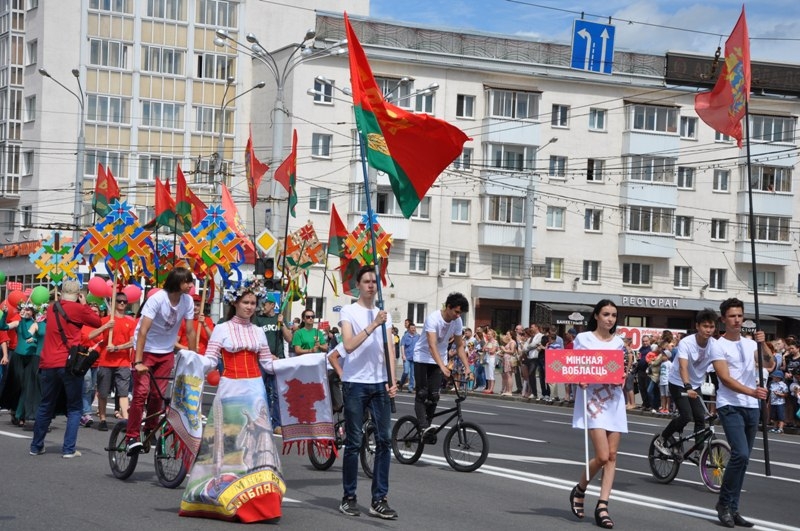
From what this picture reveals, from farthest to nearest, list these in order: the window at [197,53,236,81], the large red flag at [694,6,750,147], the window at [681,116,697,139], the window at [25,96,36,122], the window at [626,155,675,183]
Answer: the window at [197,53,236,81]
the window at [25,96,36,122]
the window at [681,116,697,139]
the window at [626,155,675,183]
the large red flag at [694,6,750,147]

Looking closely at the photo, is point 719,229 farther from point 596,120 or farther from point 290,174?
point 290,174

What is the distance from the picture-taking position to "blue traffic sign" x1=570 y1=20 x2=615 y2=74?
2493 inches

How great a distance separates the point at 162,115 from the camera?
227 feet

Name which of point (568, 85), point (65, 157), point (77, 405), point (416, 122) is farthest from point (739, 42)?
point (65, 157)

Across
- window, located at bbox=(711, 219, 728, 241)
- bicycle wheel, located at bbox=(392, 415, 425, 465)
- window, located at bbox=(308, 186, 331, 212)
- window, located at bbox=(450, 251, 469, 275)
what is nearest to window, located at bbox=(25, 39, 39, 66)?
window, located at bbox=(308, 186, 331, 212)

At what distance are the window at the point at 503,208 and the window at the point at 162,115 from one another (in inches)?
697

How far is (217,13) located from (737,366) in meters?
62.6

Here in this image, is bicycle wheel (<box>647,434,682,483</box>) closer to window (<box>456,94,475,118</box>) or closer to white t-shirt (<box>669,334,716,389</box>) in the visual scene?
white t-shirt (<box>669,334,716,389</box>)

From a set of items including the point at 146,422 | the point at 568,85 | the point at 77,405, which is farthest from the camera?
the point at 568,85

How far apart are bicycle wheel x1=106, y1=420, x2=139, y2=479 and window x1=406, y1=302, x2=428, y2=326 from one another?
51158 millimetres

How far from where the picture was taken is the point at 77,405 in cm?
1269

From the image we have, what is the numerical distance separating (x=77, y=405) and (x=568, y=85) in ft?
181

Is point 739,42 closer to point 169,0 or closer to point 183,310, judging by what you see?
point 183,310

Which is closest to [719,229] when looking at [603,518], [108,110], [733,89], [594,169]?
[594,169]
